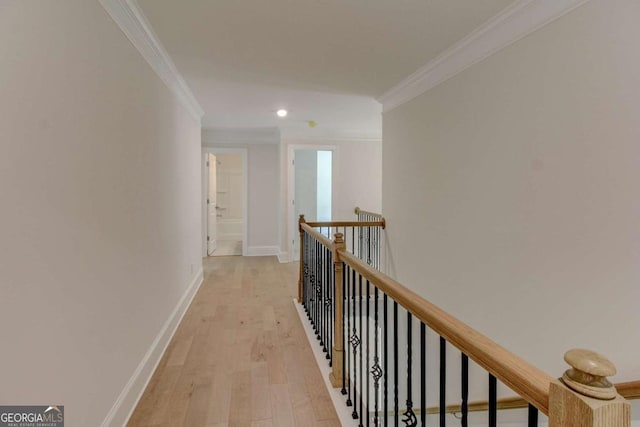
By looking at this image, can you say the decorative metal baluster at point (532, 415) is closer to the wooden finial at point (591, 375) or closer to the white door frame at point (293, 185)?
the wooden finial at point (591, 375)

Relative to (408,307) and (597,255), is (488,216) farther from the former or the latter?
(408,307)

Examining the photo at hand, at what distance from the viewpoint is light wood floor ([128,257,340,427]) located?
1.85 m

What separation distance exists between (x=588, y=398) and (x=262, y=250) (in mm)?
6055

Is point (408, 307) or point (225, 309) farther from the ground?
point (408, 307)

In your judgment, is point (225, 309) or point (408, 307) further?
point (225, 309)

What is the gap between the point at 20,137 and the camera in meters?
1.00

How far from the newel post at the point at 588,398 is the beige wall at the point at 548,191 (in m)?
1.19

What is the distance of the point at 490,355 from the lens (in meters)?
0.76

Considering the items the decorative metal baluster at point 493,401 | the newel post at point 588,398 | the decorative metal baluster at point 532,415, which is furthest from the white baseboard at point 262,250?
the newel post at point 588,398

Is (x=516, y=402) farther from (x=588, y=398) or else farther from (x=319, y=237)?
(x=319, y=237)

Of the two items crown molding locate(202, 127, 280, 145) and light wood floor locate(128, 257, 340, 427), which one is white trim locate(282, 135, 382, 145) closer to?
crown molding locate(202, 127, 280, 145)

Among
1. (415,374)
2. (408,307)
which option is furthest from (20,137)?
(415,374)

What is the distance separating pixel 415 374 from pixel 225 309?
2.00 metres

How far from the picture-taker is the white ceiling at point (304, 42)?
190 centimetres
